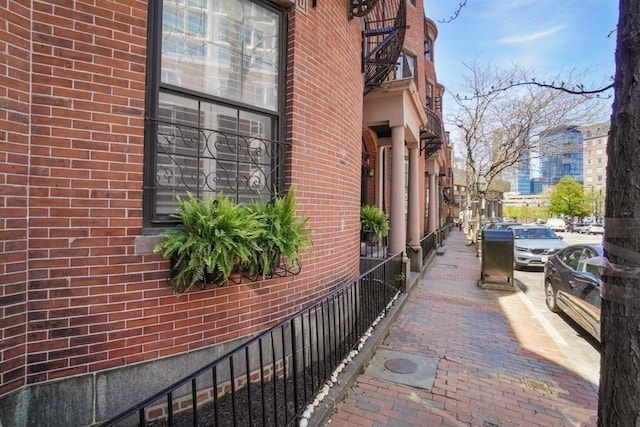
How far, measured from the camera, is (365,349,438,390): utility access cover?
147 inches

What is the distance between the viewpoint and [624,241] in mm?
1482

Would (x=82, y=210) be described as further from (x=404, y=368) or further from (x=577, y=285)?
(x=577, y=285)

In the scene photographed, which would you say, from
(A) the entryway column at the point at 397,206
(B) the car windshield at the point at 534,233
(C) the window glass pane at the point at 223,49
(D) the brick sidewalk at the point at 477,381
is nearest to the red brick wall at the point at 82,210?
(C) the window glass pane at the point at 223,49

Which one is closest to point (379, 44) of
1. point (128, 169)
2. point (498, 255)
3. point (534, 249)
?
point (128, 169)

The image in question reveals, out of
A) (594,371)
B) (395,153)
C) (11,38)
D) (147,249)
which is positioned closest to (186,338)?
(147,249)

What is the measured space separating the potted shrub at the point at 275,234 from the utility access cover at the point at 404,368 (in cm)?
191

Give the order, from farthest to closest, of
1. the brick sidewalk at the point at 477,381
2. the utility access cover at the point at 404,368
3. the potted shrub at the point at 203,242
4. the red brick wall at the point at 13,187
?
the utility access cover at the point at 404,368 → the brick sidewalk at the point at 477,381 → the potted shrub at the point at 203,242 → the red brick wall at the point at 13,187

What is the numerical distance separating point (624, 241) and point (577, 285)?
16.2 feet

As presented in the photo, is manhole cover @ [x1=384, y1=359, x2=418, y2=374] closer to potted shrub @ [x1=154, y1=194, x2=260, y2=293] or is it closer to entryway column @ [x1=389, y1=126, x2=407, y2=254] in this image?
potted shrub @ [x1=154, y1=194, x2=260, y2=293]

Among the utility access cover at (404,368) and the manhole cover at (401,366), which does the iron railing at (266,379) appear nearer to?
the utility access cover at (404,368)

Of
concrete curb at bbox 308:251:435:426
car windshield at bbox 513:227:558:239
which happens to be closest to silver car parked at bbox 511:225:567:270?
car windshield at bbox 513:227:558:239

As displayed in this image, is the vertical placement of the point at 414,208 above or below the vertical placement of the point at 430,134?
below

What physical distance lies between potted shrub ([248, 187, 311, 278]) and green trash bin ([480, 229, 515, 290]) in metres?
6.93

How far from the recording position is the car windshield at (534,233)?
1238 cm
